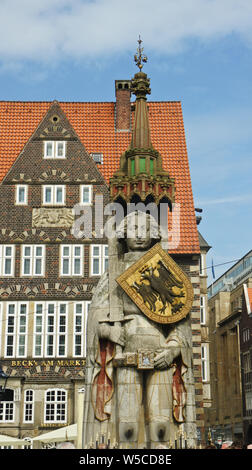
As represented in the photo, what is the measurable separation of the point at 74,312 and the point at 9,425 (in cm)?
476

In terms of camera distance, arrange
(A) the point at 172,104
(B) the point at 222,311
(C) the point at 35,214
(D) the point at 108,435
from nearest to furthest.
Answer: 1. (D) the point at 108,435
2. (C) the point at 35,214
3. (A) the point at 172,104
4. (B) the point at 222,311

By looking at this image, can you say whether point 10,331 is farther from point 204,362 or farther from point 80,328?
point 204,362

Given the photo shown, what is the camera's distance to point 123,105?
33.2 meters

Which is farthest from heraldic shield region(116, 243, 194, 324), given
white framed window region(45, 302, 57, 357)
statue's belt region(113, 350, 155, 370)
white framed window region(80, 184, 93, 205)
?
white framed window region(80, 184, 93, 205)

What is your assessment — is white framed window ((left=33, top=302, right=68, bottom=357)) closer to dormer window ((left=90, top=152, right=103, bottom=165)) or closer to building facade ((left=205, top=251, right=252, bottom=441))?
dormer window ((left=90, top=152, right=103, bottom=165))

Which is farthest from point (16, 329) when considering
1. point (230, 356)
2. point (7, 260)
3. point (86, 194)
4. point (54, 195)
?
point (230, 356)

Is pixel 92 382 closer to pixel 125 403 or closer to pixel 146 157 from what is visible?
pixel 125 403

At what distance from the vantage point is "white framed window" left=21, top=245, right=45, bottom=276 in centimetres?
2789

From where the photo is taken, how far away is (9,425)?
2655 cm

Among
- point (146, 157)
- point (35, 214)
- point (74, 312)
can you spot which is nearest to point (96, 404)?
point (146, 157)

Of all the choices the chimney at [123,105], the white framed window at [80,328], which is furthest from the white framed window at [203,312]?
the chimney at [123,105]

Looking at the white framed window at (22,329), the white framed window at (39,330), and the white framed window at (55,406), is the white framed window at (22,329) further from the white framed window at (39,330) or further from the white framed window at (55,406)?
the white framed window at (55,406)

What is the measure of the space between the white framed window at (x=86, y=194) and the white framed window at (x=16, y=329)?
15.6 ft

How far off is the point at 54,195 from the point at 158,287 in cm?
1613
